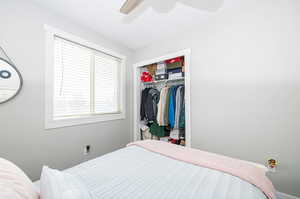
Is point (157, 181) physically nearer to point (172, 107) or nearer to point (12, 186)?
point (12, 186)

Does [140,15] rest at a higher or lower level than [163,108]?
higher

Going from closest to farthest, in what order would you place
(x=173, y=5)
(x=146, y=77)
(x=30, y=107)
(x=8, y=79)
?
(x=8, y=79) < (x=30, y=107) < (x=173, y=5) < (x=146, y=77)

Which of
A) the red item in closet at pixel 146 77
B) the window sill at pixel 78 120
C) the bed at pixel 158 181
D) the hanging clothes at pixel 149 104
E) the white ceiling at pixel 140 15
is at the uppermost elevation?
the white ceiling at pixel 140 15

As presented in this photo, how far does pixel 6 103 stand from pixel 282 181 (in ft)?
9.97

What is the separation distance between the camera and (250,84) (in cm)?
152

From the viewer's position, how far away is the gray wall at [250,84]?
1.32 metres

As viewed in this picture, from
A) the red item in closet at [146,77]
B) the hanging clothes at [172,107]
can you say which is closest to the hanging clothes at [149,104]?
the red item in closet at [146,77]

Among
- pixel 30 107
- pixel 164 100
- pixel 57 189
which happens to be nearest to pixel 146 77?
pixel 164 100

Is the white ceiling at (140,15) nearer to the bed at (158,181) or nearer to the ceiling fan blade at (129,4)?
the ceiling fan blade at (129,4)

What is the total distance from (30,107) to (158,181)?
5.33 ft

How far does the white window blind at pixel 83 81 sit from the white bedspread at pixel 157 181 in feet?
3.74

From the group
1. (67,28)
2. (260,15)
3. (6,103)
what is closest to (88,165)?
(6,103)

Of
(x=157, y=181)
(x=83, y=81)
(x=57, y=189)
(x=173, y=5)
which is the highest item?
(x=173, y=5)

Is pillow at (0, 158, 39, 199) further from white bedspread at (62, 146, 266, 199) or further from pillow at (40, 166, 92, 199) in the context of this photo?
white bedspread at (62, 146, 266, 199)
